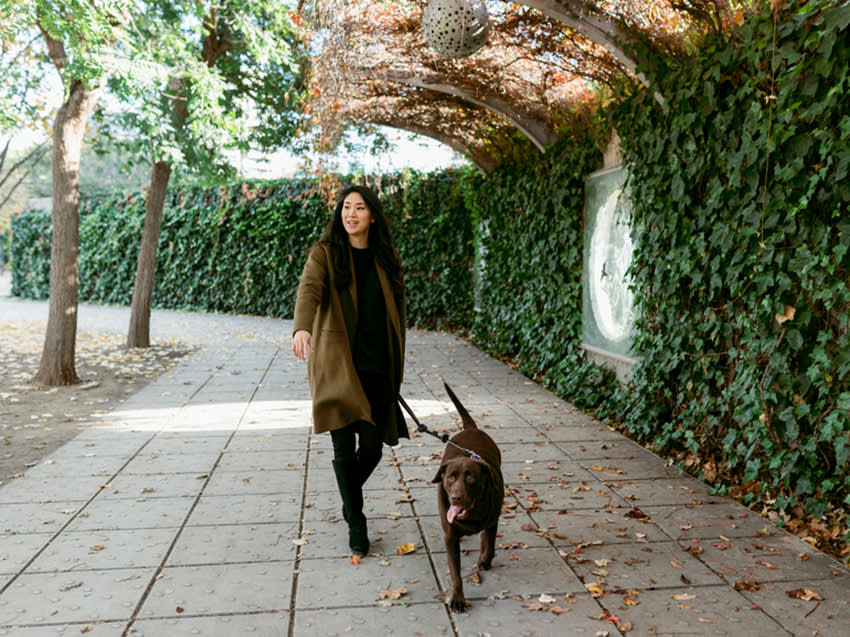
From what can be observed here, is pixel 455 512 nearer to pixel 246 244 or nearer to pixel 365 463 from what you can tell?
pixel 365 463

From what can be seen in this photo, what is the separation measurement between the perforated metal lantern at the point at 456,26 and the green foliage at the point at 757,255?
1506mm

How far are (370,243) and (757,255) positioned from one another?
2262mm

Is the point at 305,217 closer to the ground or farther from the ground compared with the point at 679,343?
farther from the ground

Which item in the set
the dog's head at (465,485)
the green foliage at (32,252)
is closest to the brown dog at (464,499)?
the dog's head at (465,485)

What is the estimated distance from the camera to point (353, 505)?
→ 3.37 meters

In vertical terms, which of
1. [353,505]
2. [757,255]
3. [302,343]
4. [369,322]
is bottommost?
[353,505]

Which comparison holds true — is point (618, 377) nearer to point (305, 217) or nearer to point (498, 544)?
point (498, 544)

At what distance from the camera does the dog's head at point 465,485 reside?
269 centimetres

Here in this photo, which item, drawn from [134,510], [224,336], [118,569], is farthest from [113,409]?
[224,336]

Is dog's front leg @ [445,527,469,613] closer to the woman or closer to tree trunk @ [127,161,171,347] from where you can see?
the woman

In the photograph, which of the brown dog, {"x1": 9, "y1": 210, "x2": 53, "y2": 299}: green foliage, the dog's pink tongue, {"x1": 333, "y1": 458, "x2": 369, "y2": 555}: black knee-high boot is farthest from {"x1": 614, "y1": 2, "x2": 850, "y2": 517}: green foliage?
{"x1": 9, "y1": 210, "x2": 53, "y2": 299}: green foliage

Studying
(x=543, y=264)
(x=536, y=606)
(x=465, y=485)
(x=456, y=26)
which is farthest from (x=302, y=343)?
(x=543, y=264)

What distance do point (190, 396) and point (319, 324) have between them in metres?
4.62

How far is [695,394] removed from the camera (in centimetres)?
480
